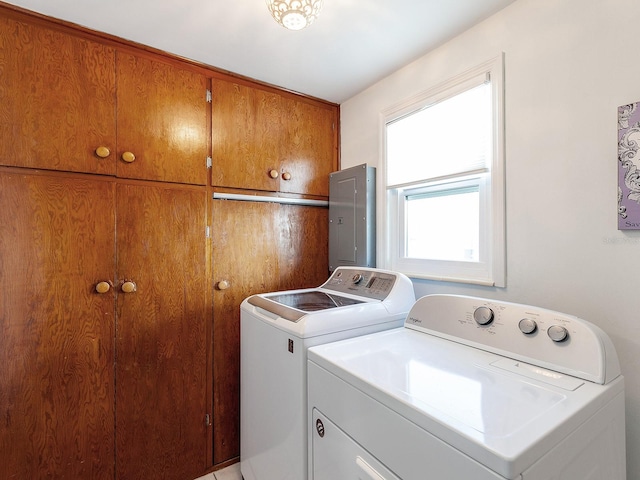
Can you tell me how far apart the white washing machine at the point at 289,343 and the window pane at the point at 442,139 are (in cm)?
64

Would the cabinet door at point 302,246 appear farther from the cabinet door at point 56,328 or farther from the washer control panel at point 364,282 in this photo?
the cabinet door at point 56,328

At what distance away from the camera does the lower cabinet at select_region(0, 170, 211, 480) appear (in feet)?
4.68

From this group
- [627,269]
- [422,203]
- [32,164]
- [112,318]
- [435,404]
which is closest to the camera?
[435,404]

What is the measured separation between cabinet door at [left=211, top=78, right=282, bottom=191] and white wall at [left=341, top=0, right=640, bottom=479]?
3.95 feet

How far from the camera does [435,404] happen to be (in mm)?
755

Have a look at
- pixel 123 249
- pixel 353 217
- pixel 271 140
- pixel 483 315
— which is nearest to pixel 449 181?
pixel 353 217

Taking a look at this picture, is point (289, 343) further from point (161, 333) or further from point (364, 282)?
point (161, 333)

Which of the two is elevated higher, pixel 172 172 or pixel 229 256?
pixel 172 172

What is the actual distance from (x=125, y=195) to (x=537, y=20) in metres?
2.03

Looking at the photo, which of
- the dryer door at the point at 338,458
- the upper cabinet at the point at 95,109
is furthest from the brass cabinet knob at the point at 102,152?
the dryer door at the point at 338,458

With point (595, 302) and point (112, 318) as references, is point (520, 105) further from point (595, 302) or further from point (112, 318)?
point (112, 318)

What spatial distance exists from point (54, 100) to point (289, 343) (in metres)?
1.56

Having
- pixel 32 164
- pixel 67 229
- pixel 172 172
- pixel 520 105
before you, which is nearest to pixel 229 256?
pixel 172 172

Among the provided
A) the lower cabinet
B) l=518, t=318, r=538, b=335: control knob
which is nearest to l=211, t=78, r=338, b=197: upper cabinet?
the lower cabinet
